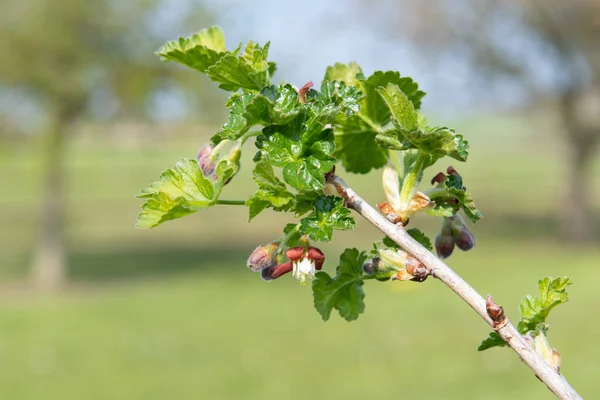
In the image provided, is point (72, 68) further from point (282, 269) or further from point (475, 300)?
point (475, 300)

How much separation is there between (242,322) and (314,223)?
9.35 meters

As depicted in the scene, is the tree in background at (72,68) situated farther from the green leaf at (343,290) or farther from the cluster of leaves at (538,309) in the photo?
the cluster of leaves at (538,309)

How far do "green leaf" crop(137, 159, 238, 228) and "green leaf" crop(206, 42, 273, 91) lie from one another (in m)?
0.08

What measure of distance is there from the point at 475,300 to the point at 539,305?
0.49 ft

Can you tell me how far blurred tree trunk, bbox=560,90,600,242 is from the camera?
53.9 feet

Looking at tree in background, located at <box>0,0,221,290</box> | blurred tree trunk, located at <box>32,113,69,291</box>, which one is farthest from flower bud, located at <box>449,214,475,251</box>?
blurred tree trunk, located at <box>32,113,69,291</box>

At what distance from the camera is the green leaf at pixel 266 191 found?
73 centimetres

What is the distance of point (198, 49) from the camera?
83cm

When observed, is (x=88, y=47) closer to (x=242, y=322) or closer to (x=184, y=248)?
(x=242, y=322)

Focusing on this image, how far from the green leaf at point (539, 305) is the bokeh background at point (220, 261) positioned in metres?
5.91

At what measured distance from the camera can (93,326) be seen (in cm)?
978

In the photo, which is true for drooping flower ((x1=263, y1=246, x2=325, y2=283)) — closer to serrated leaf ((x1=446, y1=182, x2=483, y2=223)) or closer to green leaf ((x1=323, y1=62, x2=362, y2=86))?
serrated leaf ((x1=446, y1=182, x2=483, y2=223))

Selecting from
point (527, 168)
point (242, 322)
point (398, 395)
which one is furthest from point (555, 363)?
point (527, 168)

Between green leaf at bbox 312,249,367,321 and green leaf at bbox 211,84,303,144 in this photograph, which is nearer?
green leaf at bbox 211,84,303,144
